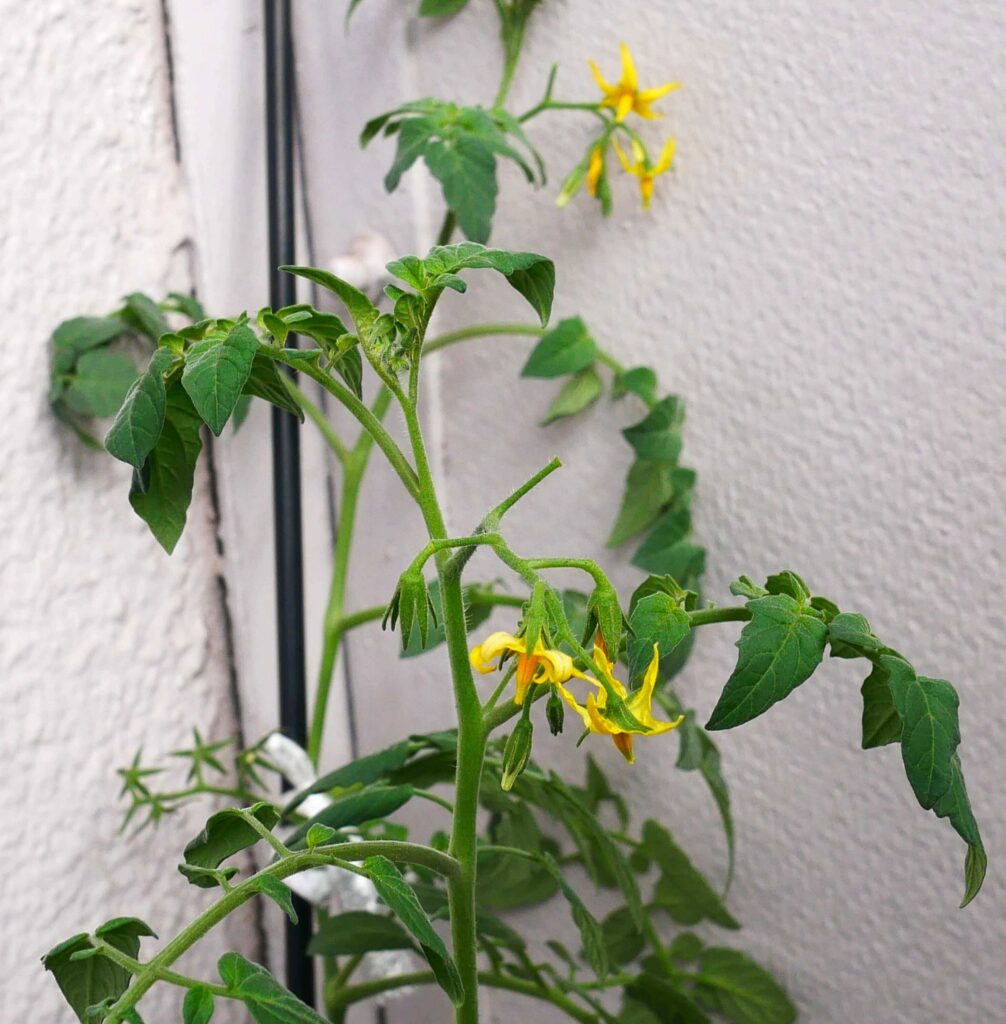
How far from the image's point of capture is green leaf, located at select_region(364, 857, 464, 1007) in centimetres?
29

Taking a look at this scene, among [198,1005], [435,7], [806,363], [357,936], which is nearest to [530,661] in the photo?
[198,1005]

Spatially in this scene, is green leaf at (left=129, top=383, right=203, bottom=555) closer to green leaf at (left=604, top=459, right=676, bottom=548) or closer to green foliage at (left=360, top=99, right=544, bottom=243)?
green foliage at (left=360, top=99, right=544, bottom=243)

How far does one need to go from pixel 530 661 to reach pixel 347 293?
12 cm

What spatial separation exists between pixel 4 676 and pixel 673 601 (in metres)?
0.36

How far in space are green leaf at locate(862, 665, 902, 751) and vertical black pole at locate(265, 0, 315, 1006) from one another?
36cm

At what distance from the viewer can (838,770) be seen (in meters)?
0.61

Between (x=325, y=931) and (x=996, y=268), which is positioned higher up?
(x=996, y=268)

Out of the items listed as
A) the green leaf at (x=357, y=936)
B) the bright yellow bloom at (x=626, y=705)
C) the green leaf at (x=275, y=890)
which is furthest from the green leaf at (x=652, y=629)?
the green leaf at (x=357, y=936)

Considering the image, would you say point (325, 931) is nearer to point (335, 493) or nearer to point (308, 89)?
point (335, 493)

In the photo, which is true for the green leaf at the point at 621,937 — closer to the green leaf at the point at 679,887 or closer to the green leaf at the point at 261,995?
the green leaf at the point at 679,887

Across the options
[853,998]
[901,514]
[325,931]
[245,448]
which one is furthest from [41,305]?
[853,998]

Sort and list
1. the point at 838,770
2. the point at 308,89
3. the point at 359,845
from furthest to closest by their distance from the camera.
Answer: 1. the point at 308,89
2. the point at 838,770
3. the point at 359,845

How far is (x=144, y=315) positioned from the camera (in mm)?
571

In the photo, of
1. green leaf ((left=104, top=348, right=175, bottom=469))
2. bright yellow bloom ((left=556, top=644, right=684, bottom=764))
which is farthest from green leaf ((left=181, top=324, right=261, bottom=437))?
bright yellow bloom ((left=556, top=644, right=684, bottom=764))
